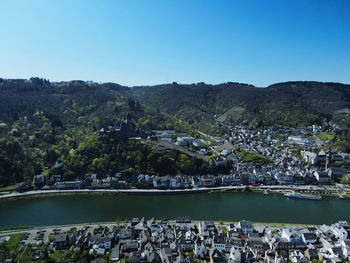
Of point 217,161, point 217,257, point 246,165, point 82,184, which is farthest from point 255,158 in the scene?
point 217,257

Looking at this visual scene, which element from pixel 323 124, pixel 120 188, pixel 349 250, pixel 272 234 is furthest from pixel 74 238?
pixel 323 124

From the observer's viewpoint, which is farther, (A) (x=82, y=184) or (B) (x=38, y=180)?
(B) (x=38, y=180)

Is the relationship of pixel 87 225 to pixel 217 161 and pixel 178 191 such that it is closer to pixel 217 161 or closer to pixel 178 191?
pixel 178 191

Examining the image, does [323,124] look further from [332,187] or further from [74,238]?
[74,238]

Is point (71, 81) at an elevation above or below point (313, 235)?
above

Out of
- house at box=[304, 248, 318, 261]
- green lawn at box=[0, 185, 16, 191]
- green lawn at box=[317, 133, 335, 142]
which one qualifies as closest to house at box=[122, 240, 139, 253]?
house at box=[304, 248, 318, 261]

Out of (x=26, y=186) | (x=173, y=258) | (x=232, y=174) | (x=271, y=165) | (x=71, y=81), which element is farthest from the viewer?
(x=71, y=81)

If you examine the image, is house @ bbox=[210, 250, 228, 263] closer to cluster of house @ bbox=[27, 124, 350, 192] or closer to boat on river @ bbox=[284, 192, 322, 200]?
Result: cluster of house @ bbox=[27, 124, 350, 192]
